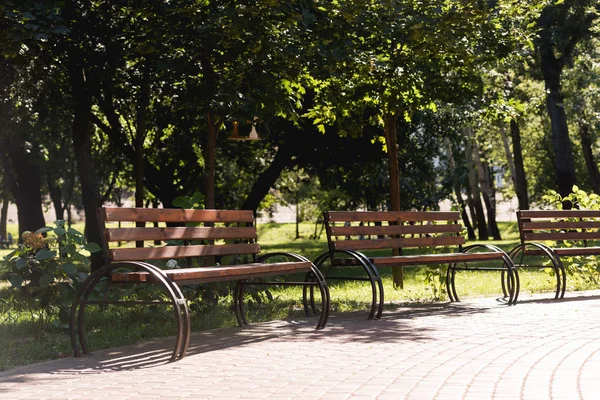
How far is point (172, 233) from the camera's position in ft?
27.5

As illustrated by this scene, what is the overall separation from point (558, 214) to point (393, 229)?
3.23 m

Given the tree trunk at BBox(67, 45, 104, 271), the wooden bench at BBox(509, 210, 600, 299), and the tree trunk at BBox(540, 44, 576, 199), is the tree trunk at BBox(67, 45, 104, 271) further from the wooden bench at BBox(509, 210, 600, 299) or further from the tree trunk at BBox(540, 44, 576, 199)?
the tree trunk at BBox(540, 44, 576, 199)

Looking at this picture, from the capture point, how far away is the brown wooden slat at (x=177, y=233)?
25.4 feet

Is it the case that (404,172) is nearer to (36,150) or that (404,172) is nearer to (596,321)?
(36,150)

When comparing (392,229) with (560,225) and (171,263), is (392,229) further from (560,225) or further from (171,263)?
(560,225)

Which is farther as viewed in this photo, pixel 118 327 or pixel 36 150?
pixel 36 150

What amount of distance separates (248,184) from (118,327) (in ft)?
100

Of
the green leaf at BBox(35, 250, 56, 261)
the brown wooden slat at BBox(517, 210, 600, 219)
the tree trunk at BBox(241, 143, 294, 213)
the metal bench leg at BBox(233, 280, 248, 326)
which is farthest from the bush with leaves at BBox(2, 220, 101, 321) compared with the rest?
the tree trunk at BBox(241, 143, 294, 213)

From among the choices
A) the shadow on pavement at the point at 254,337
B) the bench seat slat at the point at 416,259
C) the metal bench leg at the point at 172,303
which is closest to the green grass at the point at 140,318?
the metal bench leg at the point at 172,303

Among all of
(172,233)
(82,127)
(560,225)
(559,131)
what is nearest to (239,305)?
(172,233)

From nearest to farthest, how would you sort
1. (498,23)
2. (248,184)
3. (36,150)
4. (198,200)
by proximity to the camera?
1. (198,200)
2. (498,23)
3. (36,150)
4. (248,184)

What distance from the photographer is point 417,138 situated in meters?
27.1

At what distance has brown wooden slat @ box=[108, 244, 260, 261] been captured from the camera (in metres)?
7.61

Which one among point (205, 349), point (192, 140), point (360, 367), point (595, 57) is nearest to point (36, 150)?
point (192, 140)
